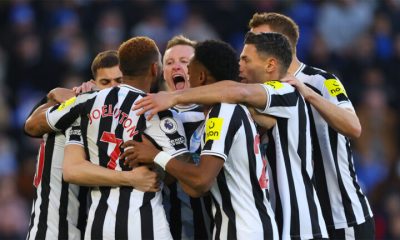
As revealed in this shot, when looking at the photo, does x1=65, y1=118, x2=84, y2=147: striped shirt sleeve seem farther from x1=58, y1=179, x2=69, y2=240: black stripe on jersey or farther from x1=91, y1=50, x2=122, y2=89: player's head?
x1=91, y1=50, x2=122, y2=89: player's head

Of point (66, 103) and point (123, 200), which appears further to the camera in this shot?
point (66, 103)

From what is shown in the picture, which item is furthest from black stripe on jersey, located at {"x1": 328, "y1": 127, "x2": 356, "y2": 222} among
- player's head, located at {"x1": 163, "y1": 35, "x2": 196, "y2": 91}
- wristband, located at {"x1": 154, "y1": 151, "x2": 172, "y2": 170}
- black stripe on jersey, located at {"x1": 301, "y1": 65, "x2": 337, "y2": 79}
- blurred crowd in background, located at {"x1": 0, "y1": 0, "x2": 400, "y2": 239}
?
blurred crowd in background, located at {"x1": 0, "y1": 0, "x2": 400, "y2": 239}

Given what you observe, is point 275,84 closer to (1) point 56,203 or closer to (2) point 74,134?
(2) point 74,134

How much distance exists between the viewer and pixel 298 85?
5785 millimetres

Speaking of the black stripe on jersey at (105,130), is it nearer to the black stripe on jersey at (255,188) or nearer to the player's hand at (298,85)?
the black stripe on jersey at (255,188)

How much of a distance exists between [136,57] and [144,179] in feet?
2.48

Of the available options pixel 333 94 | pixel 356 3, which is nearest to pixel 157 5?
pixel 356 3

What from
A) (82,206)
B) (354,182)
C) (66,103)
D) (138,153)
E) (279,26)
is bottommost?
(82,206)

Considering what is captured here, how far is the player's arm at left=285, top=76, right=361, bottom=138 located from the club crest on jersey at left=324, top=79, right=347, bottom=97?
9.5 inches

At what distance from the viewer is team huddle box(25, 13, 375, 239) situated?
5.39m

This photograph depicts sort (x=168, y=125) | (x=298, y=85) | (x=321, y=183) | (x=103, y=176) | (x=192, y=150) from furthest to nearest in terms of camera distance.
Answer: (x=321, y=183) → (x=192, y=150) → (x=298, y=85) → (x=168, y=125) → (x=103, y=176)

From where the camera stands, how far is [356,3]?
1344cm

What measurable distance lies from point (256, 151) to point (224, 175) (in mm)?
240

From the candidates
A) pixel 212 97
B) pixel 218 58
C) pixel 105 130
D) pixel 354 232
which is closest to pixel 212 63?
pixel 218 58
